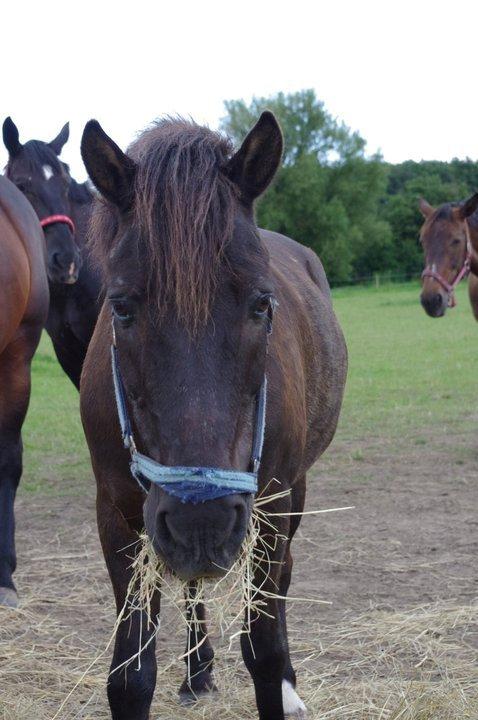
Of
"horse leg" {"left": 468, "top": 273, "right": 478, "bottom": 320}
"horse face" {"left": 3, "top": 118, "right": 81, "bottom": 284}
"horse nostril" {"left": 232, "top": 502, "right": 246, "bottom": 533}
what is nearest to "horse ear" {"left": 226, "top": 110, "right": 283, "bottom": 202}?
"horse nostril" {"left": 232, "top": 502, "right": 246, "bottom": 533}

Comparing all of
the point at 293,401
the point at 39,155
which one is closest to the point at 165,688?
the point at 293,401

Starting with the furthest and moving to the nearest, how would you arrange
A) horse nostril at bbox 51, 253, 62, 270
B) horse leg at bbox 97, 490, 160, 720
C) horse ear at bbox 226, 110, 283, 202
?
horse nostril at bbox 51, 253, 62, 270, horse leg at bbox 97, 490, 160, 720, horse ear at bbox 226, 110, 283, 202

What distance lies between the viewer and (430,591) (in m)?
4.51

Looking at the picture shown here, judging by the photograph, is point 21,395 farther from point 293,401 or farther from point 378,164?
point 378,164

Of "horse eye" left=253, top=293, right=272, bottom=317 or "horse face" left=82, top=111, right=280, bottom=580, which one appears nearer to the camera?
"horse face" left=82, top=111, right=280, bottom=580

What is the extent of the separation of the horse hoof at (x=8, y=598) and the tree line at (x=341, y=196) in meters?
40.3

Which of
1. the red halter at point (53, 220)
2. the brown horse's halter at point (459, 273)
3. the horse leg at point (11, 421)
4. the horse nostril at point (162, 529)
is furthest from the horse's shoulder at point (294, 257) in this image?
the brown horse's halter at point (459, 273)

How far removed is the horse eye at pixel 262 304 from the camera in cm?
216

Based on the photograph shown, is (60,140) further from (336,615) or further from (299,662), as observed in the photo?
(299,662)

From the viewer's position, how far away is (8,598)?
4.45m

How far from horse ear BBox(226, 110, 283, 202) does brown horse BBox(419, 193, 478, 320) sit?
6.56m

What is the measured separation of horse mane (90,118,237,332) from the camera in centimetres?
204

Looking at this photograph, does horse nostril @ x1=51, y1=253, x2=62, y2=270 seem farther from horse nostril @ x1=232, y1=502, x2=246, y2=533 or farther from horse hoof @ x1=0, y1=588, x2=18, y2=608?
horse nostril @ x1=232, y1=502, x2=246, y2=533

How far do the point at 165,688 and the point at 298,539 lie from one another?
2.12m
